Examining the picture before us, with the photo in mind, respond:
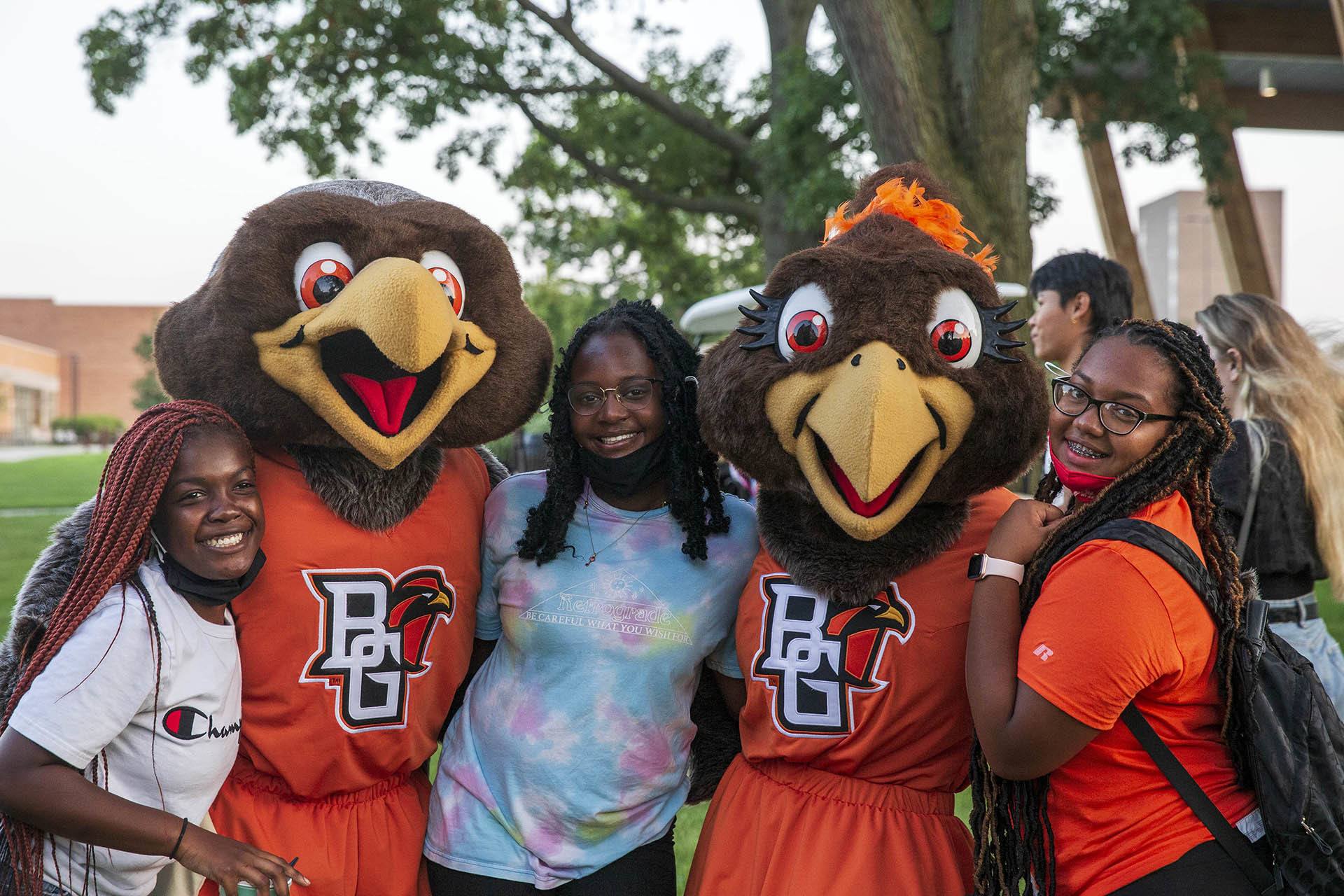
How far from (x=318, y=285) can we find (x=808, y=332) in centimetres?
107

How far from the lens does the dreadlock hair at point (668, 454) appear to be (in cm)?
258

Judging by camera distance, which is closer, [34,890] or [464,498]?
[34,890]

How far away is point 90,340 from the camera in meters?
62.9

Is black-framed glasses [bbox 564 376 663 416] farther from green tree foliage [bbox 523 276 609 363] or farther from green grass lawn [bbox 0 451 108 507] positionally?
green tree foliage [bbox 523 276 609 363]

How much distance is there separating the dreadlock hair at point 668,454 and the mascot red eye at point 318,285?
0.58m

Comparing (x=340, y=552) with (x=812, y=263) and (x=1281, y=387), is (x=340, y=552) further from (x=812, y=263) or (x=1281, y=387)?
(x=1281, y=387)

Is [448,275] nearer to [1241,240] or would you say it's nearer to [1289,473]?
[1289,473]

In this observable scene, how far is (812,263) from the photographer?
94.9 inches

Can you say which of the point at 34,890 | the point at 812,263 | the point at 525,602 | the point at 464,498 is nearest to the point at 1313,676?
Answer: the point at 812,263

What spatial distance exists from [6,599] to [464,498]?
9.89 m

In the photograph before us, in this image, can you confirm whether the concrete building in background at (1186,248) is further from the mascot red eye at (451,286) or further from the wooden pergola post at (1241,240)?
the mascot red eye at (451,286)

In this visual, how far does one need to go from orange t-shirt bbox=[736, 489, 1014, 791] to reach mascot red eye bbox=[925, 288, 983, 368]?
389mm

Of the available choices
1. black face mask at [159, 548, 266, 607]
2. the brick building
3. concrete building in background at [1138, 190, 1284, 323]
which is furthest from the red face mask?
the brick building

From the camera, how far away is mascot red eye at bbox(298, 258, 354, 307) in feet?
7.92
